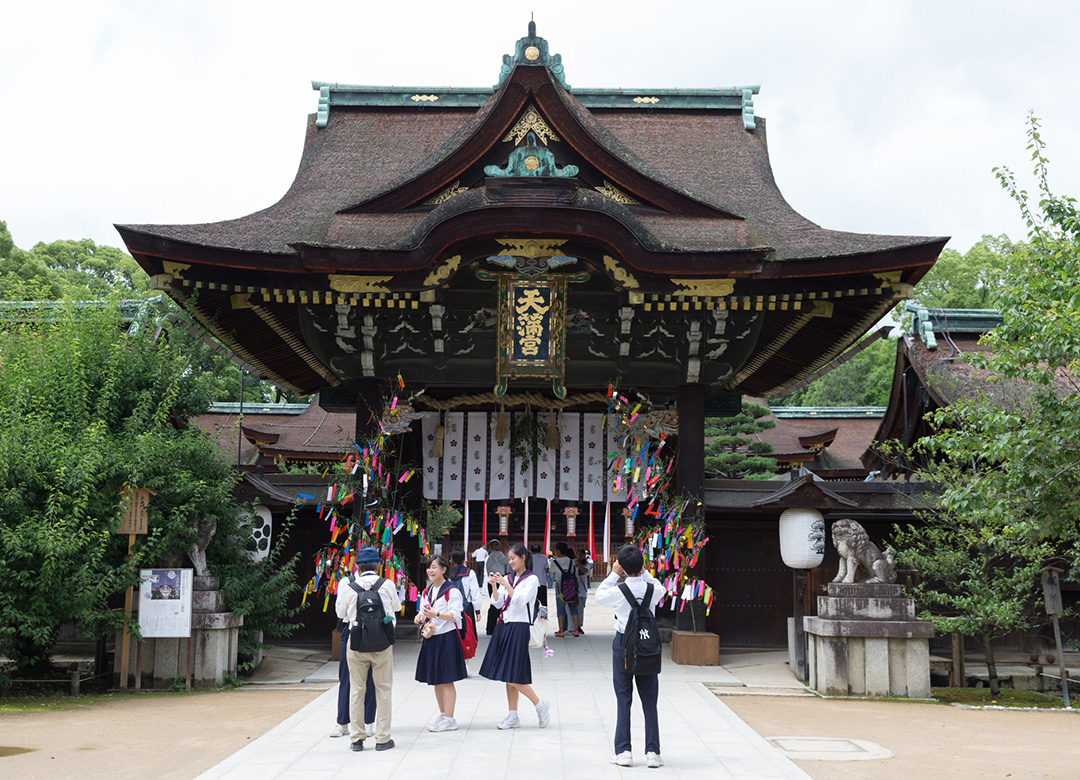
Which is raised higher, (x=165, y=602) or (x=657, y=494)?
(x=657, y=494)

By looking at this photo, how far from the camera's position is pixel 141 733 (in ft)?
25.6

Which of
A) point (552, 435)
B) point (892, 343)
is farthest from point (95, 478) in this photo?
point (892, 343)

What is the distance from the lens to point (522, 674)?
7.50m

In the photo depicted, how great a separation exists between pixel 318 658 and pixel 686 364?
6528 mm

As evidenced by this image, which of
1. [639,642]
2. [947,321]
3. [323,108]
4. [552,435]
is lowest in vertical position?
[639,642]

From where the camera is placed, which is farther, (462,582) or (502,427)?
(502,427)

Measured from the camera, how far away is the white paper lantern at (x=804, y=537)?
11.3 metres

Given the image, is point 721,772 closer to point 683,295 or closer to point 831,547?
point 683,295

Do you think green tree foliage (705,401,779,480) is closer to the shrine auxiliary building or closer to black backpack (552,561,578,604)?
black backpack (552,561,578,604)

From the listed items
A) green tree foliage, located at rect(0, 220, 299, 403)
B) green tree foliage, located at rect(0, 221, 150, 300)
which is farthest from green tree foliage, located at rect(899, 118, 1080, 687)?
green tree foliage, located at rect(0, 221, 150, 300)

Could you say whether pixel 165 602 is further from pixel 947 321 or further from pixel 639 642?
pixel 947 321

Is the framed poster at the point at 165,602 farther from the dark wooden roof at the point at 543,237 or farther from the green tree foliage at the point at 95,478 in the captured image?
the dark wooden roof at the point at 543,237

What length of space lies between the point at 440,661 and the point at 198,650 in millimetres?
4304

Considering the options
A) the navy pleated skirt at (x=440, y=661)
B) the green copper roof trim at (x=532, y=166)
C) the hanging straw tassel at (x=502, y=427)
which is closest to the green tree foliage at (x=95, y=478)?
the navy pleated skirt at (x=440, y=661)
